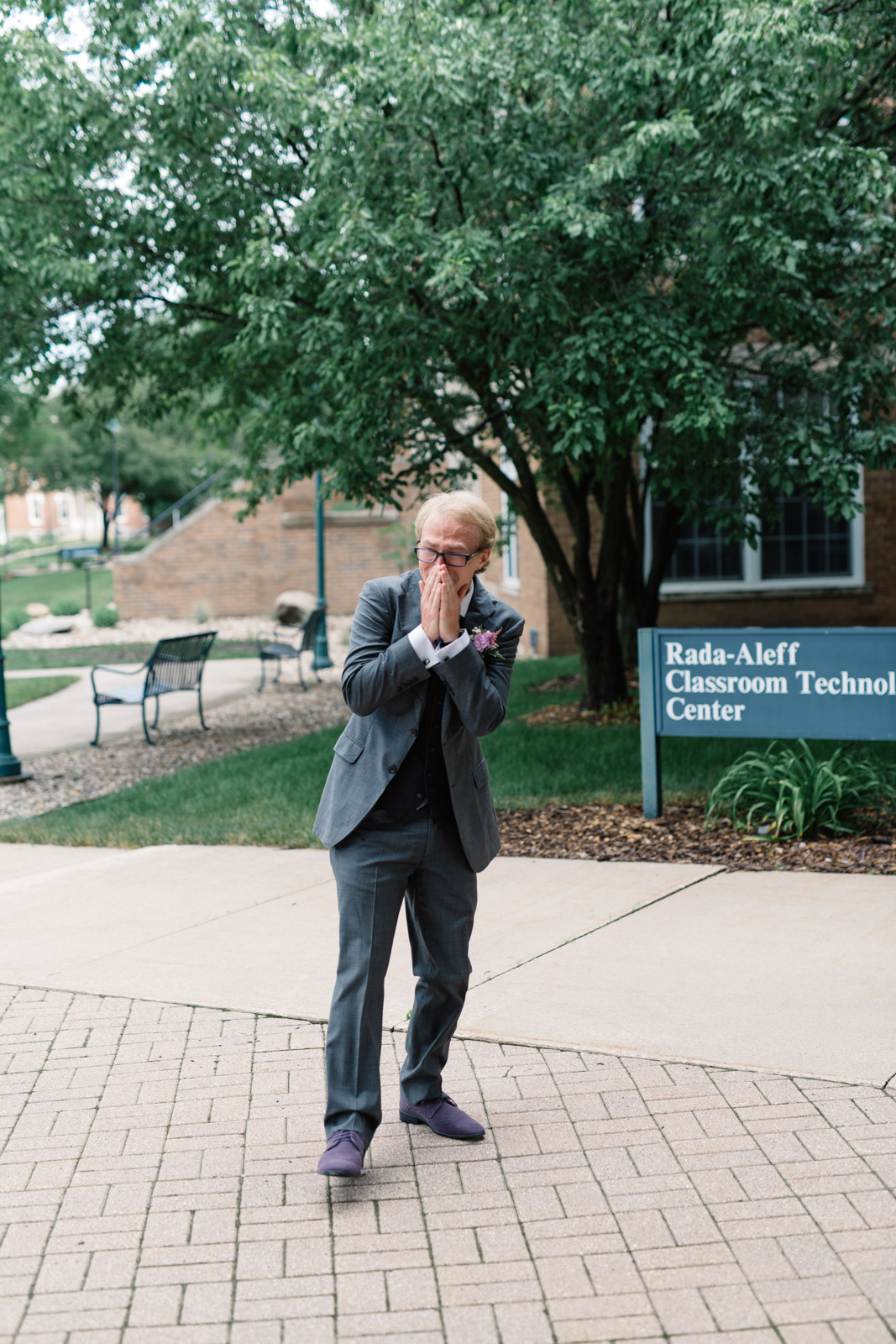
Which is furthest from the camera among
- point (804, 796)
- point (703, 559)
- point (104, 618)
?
point (104, 618)

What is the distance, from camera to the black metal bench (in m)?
11.5

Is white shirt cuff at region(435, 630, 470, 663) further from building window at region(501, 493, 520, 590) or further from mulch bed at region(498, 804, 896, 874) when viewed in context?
building window at region(501, 493, 520, 590)

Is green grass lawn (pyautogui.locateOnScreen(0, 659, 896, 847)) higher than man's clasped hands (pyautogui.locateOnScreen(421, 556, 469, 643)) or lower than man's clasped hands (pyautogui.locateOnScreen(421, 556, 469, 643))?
lower

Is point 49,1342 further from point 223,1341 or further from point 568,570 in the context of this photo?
point 568,570

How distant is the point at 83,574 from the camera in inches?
1549

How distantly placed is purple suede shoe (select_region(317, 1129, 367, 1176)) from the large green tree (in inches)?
192

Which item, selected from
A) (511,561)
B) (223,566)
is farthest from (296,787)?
(223,566)

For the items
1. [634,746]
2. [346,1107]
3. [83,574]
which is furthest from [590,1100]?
[83,574]

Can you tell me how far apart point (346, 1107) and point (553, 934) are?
7.12 ft

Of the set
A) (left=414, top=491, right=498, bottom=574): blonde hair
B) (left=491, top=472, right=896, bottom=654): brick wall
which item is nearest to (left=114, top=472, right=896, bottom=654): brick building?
(left=491, top=472, right=896, bottom=654): brick wall

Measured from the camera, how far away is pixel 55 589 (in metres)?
34.2

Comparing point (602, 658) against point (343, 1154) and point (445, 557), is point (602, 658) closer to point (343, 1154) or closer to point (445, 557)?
point (445, 557)

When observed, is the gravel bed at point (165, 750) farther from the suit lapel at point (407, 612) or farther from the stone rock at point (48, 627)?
the stone rock at point (48, 627)

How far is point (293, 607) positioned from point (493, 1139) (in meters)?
21.0
